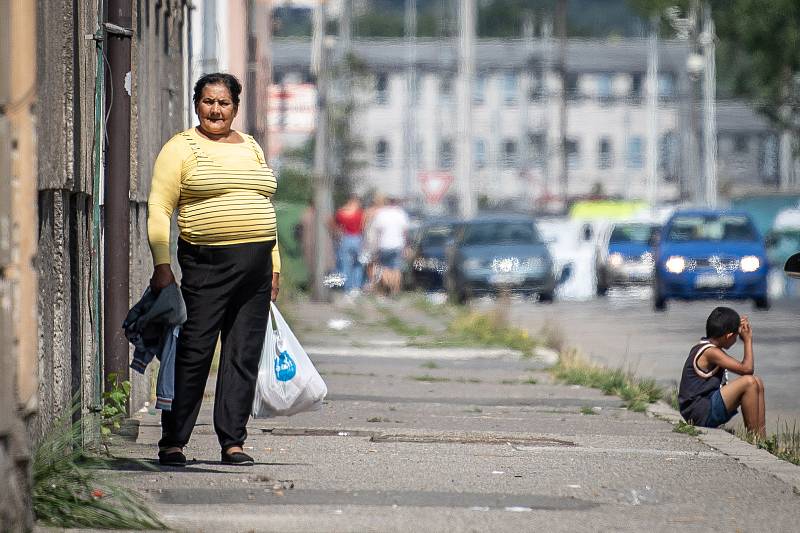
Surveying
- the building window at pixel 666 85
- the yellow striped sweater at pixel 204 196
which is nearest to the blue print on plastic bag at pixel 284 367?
the yellow striped sweater at pixel 204 196

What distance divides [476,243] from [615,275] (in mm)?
4048

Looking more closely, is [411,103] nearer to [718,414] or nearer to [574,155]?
[574,155]

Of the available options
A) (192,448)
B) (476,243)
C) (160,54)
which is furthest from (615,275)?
(192,448)

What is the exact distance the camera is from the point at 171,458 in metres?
7.60

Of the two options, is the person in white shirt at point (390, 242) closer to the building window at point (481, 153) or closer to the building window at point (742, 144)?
the building window at point (481, 153)

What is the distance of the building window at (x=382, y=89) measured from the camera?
98.3m

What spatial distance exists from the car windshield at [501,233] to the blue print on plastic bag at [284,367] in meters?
22.6

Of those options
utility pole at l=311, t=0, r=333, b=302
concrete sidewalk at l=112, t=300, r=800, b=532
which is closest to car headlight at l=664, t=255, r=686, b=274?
utility pole at l=311, t=0, r=333, b=302

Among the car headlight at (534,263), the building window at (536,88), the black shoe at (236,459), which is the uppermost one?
the building window at (536,88)

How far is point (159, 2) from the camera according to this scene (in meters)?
11.7

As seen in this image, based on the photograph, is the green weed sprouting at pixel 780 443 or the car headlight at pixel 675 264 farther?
the car headlight at pixel 675 264

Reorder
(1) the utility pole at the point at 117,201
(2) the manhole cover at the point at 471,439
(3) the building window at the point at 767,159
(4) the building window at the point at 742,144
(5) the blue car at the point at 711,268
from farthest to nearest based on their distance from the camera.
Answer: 1. (4) the building window at the point at 742,144
2. (3) the building window at the point at 767,159
3. (5) the blue car at the point at 711,268
4. (2) the manhole cover at the point at 471,439
5. (1) the utility pole at the point at 117,201

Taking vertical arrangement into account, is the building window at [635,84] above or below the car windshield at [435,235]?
above

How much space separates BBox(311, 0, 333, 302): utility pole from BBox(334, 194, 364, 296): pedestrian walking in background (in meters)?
0.43
